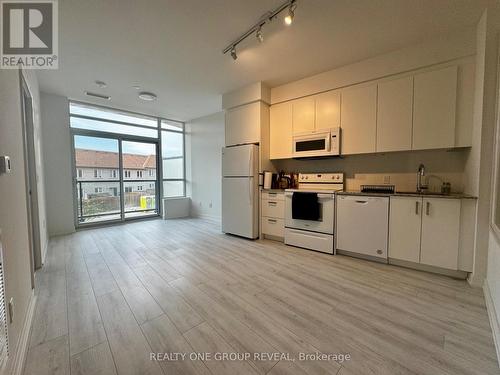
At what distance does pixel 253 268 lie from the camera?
8.27ft

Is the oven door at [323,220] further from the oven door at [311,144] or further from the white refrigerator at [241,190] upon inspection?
the white refrigerator at [241,190]

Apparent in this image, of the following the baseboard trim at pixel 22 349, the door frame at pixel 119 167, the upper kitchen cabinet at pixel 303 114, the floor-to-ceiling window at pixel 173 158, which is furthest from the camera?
the floor-to-ceiling window at pixel 173 158

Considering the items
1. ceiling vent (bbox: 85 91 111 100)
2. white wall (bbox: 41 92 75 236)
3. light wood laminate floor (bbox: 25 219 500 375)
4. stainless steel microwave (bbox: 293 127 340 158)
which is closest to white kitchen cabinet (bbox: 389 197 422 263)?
light wood laminate floor (bbox: 25 219 500 375)

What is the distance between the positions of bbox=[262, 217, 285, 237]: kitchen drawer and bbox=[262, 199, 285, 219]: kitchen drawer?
3.2 inches

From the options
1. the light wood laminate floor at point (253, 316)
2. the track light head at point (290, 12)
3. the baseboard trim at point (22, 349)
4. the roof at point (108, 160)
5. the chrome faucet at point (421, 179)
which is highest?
the track light head at point (290, 12)

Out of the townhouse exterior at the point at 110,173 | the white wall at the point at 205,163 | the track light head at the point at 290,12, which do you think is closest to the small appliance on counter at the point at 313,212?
the track light head at the point at 290,12

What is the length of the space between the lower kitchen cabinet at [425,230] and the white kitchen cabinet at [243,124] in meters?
2.31

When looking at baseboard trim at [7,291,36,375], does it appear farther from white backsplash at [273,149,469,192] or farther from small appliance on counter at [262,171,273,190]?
white backsplash at [273,149,469,192]

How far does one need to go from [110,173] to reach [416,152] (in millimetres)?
5793

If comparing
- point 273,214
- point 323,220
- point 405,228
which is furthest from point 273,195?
point 405,228

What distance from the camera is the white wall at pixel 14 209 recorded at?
48.3 inches

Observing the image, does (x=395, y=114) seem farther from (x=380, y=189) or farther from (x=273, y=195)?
(x=273, y=195)

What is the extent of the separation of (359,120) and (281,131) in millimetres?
1230

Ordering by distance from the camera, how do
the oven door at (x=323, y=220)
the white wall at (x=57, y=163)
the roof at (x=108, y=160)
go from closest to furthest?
the oven door at (x=323, y=220)
the white wall at (x=57, y=163)
the roof at (x=108, y=160)
